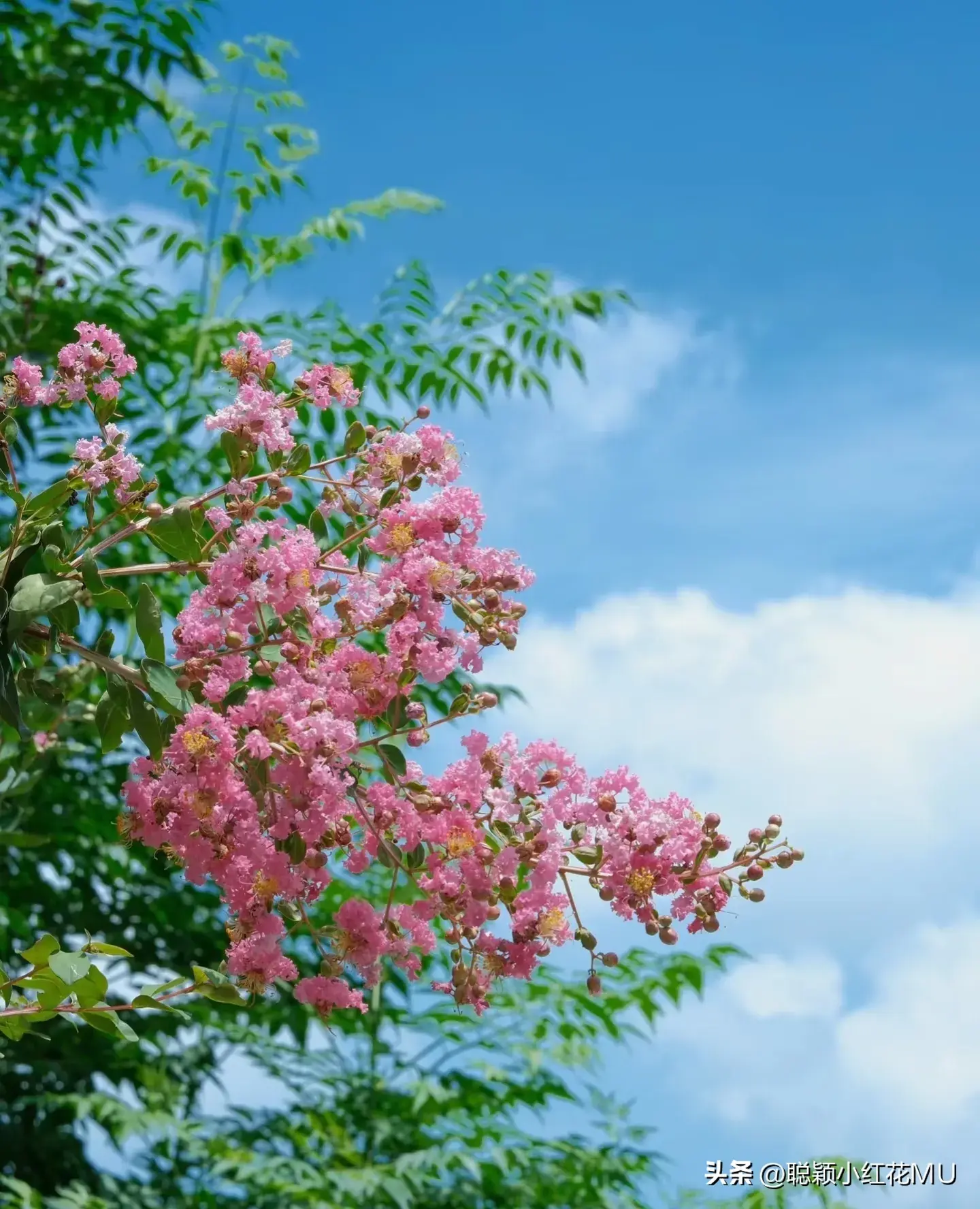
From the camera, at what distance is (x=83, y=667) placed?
2.16 m

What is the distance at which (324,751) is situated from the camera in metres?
1.26

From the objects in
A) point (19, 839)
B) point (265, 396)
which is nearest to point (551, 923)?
point (265, 396)

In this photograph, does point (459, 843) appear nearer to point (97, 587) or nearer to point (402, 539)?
point (402, 539)

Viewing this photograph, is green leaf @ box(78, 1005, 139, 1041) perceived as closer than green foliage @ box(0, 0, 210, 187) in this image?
Yes

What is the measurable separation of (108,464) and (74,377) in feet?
0.54

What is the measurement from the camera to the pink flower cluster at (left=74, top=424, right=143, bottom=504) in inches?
55.1

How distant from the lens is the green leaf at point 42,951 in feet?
4.27

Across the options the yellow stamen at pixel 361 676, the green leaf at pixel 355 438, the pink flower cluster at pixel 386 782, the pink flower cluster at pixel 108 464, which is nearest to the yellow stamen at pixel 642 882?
the pink flower cluster at pixel 386 782

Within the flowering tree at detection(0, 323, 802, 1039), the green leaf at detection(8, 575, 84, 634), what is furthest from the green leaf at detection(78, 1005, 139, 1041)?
the green leaf at detection(8, 575, 84, 634)

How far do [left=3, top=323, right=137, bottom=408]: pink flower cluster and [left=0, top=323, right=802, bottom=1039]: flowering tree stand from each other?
0.41ft

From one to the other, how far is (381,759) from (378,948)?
0.69ft

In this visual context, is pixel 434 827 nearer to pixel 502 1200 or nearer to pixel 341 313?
pixel 502 1200

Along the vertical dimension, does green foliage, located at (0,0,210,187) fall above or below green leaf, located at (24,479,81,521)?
above

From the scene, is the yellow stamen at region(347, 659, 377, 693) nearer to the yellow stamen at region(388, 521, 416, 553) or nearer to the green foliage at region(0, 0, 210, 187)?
the yellow stamen at region(388, 521, 416, 553)
